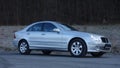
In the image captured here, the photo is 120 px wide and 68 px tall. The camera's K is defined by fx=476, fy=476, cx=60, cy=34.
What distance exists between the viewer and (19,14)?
2984 centimetres

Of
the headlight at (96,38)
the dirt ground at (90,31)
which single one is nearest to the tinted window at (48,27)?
the headlight at (96,38)

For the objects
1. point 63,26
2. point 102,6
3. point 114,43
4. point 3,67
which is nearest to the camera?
point 3,67

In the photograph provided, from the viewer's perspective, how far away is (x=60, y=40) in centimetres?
2002

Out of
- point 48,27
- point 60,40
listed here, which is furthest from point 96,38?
point 48,27

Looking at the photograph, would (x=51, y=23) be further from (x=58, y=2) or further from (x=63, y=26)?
(x=58, y=2)

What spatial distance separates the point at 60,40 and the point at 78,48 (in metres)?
0.95

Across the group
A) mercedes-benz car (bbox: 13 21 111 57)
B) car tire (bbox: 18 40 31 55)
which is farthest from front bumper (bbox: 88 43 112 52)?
car tire (bbox: 18 40 31 55)

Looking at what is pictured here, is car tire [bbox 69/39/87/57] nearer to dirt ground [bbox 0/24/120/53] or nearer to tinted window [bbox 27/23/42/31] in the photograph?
tinted window [bbox 27/23/42/31]

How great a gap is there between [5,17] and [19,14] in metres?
0.91

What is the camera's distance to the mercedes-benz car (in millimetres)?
19469

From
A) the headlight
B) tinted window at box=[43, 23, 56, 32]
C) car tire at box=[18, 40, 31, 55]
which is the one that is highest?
tinted window at box=[43, 23, 56, 32]

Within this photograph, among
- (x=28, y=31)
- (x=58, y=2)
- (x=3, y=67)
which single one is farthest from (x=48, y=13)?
(x=3, y=67)

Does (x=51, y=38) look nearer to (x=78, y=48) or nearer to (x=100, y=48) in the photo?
(x=78, y=48)

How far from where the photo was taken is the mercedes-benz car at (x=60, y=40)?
19.5 meters
